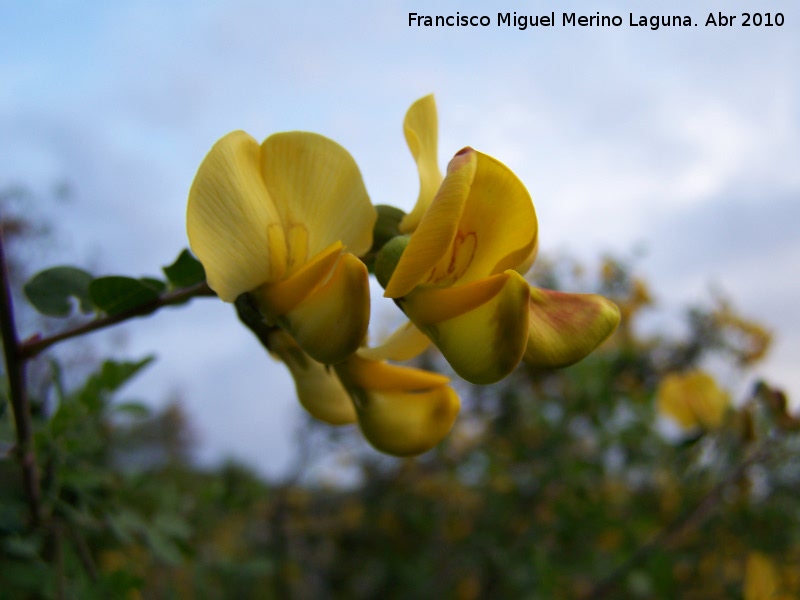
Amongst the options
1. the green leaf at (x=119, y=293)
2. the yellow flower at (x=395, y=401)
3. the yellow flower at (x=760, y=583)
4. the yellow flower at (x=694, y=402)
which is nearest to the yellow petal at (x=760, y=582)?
the yellow flower at (x=760, y=583)

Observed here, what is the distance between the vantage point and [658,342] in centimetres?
257

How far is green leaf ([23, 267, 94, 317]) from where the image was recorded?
1.94 ft

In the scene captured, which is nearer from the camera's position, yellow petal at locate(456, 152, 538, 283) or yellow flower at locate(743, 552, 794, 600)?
yellow petal at locate(456, 152, 538, 283)

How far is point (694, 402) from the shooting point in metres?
1.48

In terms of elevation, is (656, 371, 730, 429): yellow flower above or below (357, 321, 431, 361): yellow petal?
below

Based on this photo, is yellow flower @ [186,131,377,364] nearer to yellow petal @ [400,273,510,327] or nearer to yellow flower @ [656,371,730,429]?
yellow petal @ [400,273,510,327]

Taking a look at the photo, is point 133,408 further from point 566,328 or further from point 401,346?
point 566,328

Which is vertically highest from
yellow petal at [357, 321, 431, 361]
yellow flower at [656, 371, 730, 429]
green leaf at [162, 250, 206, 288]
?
green leaf at [162, 250, 206, 288]

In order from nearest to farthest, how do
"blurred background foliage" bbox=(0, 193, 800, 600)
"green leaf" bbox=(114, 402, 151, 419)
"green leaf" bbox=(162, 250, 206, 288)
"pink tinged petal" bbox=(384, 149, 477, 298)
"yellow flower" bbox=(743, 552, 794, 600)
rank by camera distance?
"pink tinged petal" bbox=(384, 149, 477, 298) → "green leaf" bbox=(162, 250, 206, 288) → "green leaf" bbox=(114, 402, 151, 419) → "yellow flower" bbox=(743, 552, 794, 600) → "blurred background foliage" bbox=(0, 193, 800, 600)

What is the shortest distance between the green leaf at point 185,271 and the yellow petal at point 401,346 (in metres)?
0.15

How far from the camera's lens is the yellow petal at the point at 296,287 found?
477 millimetres

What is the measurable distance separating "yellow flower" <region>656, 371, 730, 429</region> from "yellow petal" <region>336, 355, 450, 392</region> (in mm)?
1098

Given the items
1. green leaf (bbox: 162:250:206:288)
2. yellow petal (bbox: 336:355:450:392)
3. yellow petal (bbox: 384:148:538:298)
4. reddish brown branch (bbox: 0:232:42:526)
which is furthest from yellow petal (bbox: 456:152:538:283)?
reddish brown branch (bbox: 0:232:42:526)

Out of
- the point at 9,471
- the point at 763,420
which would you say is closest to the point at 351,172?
the point at 9,471
